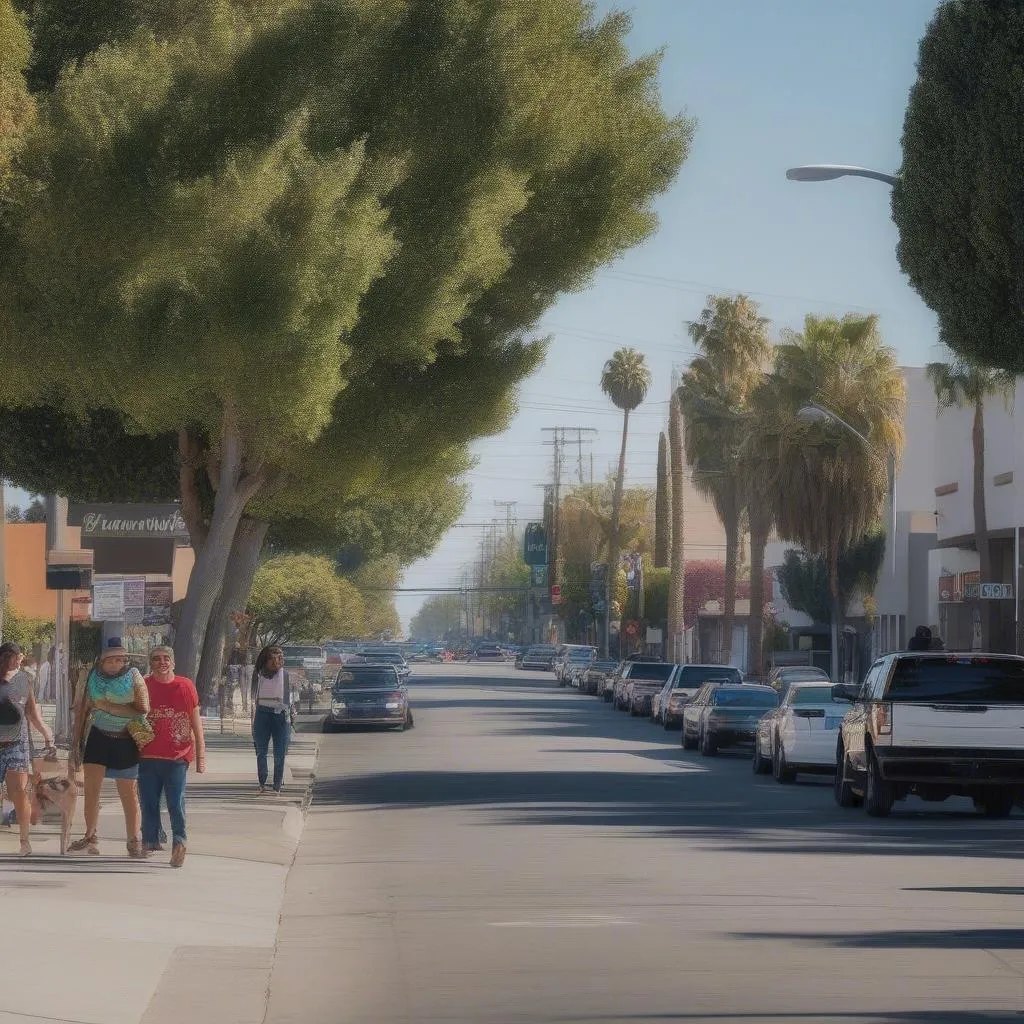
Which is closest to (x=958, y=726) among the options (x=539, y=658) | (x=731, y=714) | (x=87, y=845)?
(x=87, y=845)

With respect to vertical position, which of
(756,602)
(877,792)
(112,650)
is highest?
(756,602)

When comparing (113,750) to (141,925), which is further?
(113,750)

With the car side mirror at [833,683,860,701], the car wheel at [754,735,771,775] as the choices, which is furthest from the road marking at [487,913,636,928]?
the car wheel at [754,735,771,775]

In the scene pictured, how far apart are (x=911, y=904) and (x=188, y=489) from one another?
66.5 feet

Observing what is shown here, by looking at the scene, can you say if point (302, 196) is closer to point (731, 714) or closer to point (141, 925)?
point (141, 925)

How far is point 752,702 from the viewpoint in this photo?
3806 centimetres

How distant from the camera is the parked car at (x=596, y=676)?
250 ft

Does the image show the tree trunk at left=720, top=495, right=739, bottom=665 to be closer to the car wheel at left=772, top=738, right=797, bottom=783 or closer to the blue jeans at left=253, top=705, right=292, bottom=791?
the car wheel at left=772, top=738, right=797, bottom=783

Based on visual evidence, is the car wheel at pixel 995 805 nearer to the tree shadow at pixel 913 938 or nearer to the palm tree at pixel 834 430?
the tree shadow at pixel 913 938

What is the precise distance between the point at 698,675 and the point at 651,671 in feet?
36.1

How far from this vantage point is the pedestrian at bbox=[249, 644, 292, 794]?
25672 mm

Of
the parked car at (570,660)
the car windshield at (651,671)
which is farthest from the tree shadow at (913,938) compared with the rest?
the parked car at (570,660)

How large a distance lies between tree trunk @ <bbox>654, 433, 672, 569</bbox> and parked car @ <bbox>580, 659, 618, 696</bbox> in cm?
2109

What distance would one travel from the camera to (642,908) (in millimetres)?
14477
